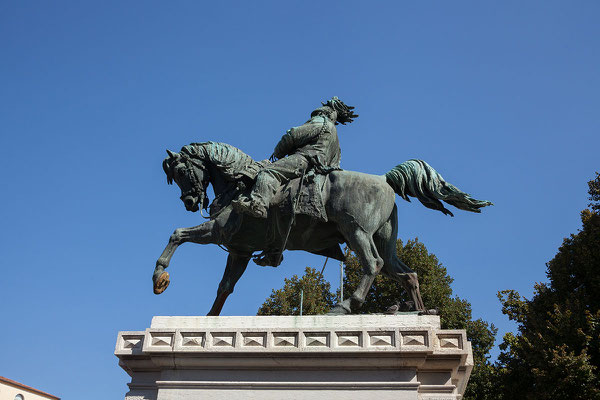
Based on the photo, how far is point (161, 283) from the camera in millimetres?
8875

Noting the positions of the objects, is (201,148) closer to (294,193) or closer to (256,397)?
(294,193)

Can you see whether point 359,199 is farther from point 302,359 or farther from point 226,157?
point 302,359

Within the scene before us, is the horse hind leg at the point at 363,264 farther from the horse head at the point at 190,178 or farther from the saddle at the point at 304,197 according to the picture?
the horse head at the point at 190,178

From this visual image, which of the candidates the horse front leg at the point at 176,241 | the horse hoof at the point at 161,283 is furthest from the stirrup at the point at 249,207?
the horse hoof at the point at 161,283

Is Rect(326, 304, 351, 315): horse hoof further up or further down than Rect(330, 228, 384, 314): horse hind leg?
further down

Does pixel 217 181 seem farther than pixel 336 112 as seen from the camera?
No

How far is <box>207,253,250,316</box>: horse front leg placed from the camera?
9594 mm

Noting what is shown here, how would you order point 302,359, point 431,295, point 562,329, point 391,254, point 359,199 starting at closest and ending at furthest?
point 302,359
point 359,199
point 391,254
point 562,329
point 431,295

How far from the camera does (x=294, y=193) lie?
936 centimetres

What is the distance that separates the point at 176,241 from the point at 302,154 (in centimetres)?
240

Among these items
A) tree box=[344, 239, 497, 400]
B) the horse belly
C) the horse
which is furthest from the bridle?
tree box=[344, 239, 497, 400]

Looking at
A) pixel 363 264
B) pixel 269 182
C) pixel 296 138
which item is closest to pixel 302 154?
pixel 296 138

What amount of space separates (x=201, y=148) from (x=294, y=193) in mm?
1908

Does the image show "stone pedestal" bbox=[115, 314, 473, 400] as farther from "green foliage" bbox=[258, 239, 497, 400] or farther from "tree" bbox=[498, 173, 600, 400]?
"green foliage" bbox=[258, 239, 497, 400]
